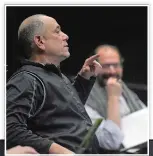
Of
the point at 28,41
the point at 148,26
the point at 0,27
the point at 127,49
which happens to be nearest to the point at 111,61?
the point at 127,49

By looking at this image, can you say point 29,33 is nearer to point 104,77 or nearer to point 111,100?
point 104,77

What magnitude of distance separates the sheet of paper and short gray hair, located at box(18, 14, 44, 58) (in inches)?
39.6

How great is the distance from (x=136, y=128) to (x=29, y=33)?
1.22 meters

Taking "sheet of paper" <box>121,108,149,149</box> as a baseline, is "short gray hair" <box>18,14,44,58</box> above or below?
above

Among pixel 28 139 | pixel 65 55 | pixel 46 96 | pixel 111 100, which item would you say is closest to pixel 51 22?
pixel 65 55

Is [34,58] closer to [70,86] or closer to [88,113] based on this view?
[70,86]

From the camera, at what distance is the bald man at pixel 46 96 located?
3488 millimetres

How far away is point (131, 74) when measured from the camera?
375 cm

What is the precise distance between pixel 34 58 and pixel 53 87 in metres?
0.31

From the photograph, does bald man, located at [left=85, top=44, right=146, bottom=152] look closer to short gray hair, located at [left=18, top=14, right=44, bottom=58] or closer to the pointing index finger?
the pointing index finger

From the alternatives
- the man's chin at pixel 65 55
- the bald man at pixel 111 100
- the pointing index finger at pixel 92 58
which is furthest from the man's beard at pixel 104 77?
the man's chin at pixel 65 55

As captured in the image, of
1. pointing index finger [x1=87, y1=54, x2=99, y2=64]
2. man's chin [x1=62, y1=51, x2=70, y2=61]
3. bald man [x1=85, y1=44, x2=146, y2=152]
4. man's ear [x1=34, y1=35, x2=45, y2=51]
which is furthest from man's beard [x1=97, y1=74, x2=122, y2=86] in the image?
man's ear [x1=34, y1=35, x2=45, y2=51]

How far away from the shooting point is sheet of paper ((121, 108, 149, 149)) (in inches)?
148

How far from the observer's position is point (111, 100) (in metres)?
3.80
